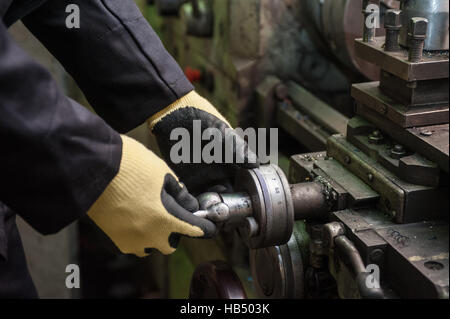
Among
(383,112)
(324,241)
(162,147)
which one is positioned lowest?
(324,241)

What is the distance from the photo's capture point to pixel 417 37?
938 mm

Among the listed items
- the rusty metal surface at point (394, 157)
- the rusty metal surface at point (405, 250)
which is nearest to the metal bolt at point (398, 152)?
the rusty metal surface at point (394, 157)

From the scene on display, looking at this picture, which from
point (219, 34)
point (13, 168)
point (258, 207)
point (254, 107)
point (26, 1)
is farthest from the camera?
point (219, 34)

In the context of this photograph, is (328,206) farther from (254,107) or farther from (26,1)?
(254,107)

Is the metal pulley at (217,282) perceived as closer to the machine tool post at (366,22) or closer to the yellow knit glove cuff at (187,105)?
the yellow knit glove cuff at (187,105)

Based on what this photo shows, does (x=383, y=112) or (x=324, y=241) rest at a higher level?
(x=383, y=112)

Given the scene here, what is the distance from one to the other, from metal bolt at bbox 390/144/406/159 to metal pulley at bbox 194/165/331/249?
5.6 inches

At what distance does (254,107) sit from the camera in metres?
1.91

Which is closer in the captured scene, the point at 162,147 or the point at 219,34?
the point at 162,147

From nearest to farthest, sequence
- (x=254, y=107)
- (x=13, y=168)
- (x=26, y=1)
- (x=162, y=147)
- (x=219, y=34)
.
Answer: (x=13, y=168) < (x=26, y=1) < (x=162, y=147) < (x=254, y=107) < (x=219, y=34)

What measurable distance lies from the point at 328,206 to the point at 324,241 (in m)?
0.07

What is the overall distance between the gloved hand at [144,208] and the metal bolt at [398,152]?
352 mm

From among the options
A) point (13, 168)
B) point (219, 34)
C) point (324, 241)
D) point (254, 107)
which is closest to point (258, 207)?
point (324, 241)

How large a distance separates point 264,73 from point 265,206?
3.13 ft
